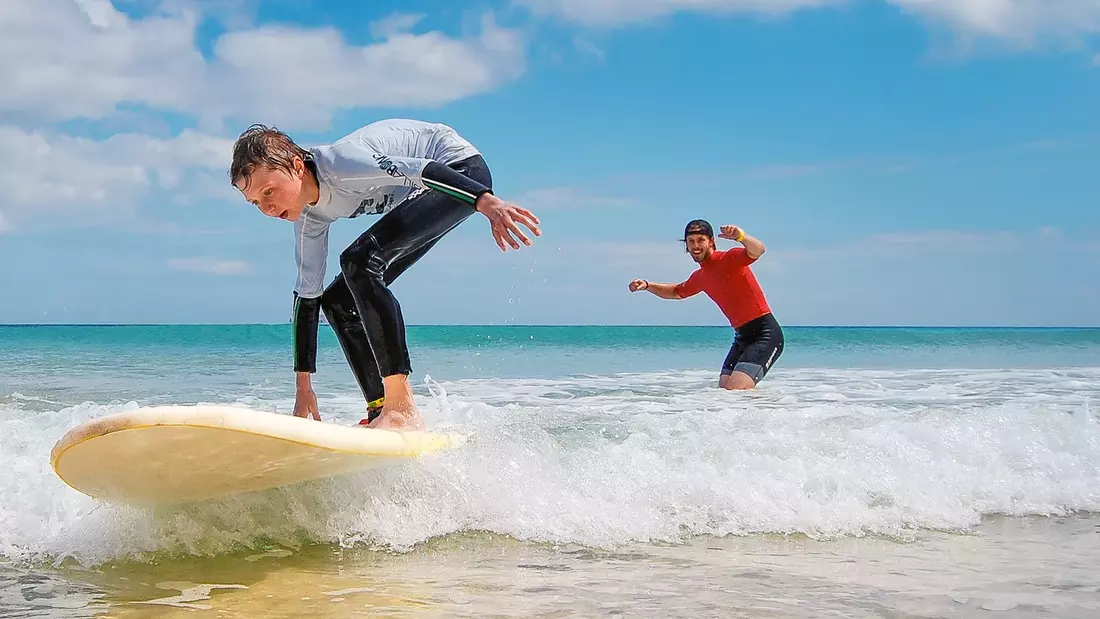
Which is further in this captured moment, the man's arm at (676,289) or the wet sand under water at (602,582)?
the man's arm at (676,289)

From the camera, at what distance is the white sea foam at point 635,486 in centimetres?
349

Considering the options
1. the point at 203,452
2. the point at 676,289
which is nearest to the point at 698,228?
the point at 676,289

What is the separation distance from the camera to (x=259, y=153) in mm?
3395

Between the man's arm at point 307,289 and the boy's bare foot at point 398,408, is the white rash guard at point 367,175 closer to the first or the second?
the man's arm at point 307,289

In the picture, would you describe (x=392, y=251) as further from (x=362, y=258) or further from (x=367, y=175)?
(x=367, y=175)

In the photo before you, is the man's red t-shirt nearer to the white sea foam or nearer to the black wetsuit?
the white sea foam

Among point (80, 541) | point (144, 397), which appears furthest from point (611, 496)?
point (144, 397)

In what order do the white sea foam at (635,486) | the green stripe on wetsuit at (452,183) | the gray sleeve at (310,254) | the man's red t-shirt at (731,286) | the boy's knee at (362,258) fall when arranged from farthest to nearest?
the man's red t-shirt at (731,286) → the gray sleeve at (310,254) → the boy's knee at (362,258) → the white sea foam at (635,486) → the green stripe on wetsuit at (452,183)

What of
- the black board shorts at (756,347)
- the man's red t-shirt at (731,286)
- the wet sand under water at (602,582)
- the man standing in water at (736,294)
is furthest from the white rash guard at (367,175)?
the black board shorts at (756,347)

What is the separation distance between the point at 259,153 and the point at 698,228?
5066 millimetres

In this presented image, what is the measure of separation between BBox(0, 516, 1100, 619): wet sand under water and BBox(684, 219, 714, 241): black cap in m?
4.47

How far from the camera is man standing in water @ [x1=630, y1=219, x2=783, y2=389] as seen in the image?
7.84m

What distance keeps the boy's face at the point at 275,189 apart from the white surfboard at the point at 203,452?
0.94m

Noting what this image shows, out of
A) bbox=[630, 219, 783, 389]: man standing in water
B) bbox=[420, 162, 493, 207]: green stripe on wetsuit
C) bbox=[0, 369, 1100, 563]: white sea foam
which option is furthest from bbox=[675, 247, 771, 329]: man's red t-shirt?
bbox=[420, 162, 493, 207]: green stripe on wetsuit
